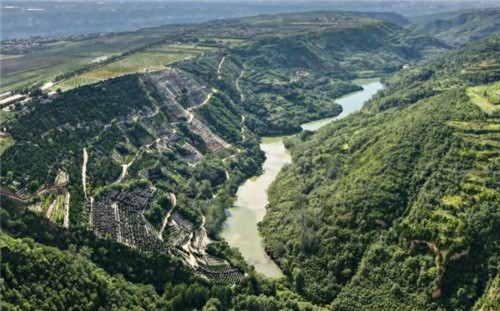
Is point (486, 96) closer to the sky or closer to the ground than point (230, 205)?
closer to the sky

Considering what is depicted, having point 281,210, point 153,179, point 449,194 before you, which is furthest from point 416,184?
Answer: point 153,179

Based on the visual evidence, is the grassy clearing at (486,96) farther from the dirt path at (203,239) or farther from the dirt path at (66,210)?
the dirt path at (66,210)

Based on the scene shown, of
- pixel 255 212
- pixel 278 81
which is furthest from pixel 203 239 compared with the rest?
pixel 278 81

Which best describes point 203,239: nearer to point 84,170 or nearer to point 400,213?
point 84,170

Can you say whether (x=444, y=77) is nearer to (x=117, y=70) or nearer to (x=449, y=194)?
(x=449, y=194)

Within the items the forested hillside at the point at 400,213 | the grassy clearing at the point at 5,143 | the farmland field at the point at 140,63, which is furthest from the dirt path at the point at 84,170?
the forested hillside at the point at 400,213

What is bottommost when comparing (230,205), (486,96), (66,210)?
(230,205)
